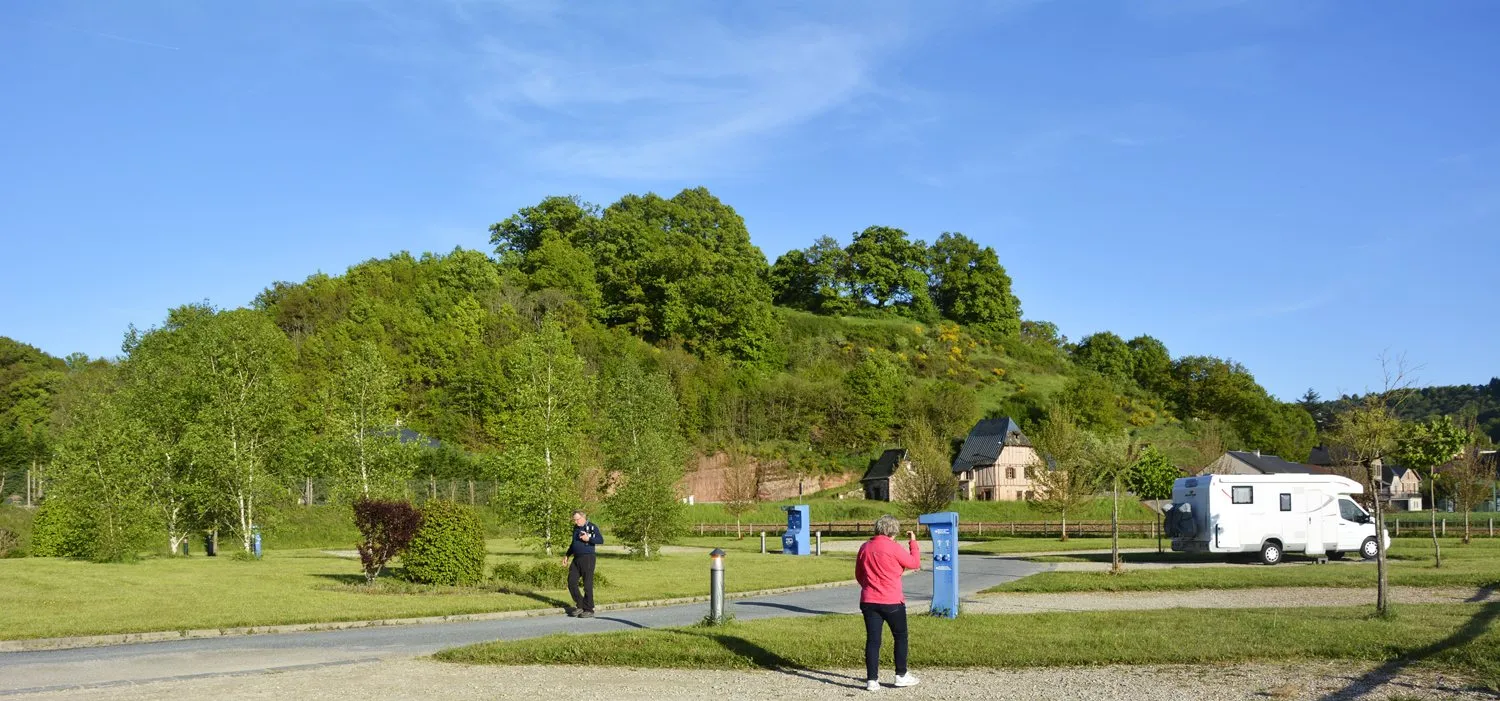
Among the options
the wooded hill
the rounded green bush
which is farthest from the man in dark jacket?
the wooded hill

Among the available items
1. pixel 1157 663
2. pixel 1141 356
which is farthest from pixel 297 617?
pixel 1141 356

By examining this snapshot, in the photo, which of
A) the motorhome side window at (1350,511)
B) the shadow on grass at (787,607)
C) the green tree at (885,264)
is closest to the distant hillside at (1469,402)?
the green tree at (885,264)

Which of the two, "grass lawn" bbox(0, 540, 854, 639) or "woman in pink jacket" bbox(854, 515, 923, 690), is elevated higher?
"woman in pink jacket" bbox(854, 515, 923, 690)

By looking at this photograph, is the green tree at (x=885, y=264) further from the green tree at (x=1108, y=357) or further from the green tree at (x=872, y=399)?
the green tree at (x=872, y=399)

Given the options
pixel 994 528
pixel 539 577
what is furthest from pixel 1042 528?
pixel 539 577

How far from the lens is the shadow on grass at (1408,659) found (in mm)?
9531

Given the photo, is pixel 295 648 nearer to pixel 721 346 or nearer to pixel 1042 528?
pixel 1042 528

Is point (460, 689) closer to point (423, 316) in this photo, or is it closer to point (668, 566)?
point (668, 566)

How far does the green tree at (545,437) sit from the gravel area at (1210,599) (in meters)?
16.4

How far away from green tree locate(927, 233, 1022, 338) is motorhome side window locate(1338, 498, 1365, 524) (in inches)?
3615

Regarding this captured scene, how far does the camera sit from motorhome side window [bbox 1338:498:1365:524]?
102 ft

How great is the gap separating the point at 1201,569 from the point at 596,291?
3123 inches

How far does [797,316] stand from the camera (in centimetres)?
11656

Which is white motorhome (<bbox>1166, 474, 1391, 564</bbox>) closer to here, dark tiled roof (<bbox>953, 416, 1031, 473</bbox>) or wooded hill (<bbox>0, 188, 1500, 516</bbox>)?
wooded hill (<bbox>0, 188, 1500, 516</bbox>)
